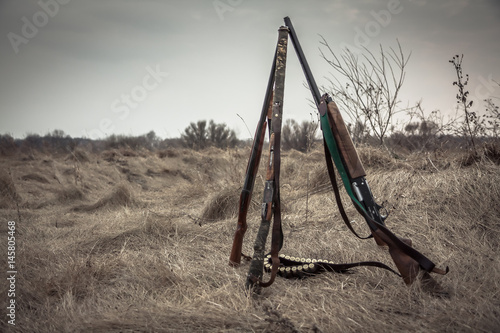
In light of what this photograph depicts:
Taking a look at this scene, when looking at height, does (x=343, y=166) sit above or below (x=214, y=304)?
above

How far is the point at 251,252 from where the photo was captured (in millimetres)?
Result: 2990

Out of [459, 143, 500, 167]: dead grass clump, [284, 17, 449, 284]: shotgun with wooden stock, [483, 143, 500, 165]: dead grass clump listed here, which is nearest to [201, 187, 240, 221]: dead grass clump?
[284, 17, 449, 284]: shotgun with wooden stock

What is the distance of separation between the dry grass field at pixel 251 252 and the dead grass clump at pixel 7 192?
0.03m

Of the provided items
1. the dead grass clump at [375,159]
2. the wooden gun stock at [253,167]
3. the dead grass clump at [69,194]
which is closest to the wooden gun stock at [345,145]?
the wooden gun stock at [253,167]

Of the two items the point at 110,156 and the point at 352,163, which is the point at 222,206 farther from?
the point at 110,156

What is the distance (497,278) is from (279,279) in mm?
1390

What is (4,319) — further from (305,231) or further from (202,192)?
(202,192)

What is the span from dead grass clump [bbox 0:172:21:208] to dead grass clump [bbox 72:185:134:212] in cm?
103

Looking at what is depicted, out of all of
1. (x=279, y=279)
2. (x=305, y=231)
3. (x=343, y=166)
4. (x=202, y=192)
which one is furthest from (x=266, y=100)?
(x=202, y=192)

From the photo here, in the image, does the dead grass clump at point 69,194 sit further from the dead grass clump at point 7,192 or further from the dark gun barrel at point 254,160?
the dark gun barrel at point 254,160

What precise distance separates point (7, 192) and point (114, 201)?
78.3 inches

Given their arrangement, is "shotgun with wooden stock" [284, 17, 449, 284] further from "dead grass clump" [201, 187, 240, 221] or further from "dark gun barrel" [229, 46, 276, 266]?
"dead grass clump" [201, 187, 240, 221]

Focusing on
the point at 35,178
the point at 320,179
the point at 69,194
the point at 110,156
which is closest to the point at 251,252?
the point at 320,179

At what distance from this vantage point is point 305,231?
3.54 m
